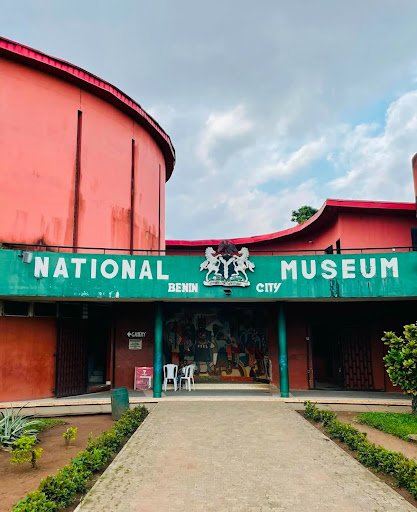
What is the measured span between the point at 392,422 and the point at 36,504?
9078 millimetres

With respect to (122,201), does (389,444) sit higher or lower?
lower

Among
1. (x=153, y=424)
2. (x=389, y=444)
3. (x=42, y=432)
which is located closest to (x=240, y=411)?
(x=153, y=424)

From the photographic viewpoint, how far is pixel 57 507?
5.72 meters

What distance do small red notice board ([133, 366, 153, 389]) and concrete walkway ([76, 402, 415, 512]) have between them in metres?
5.49

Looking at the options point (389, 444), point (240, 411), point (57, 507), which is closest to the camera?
point (57, 507)

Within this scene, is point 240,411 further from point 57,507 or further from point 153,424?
point 57,507

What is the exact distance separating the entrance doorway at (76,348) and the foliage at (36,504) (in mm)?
10232

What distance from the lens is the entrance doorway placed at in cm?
1550

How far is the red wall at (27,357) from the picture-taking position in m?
14.1

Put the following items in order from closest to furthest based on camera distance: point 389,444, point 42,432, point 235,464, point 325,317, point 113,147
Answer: point 235,464
point 389,444
point 42,432
point 325,317
point 113,147

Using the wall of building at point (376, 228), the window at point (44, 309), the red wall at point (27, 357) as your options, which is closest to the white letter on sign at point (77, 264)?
the window at point (44, 309)

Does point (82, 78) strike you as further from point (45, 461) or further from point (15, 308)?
point (45, 461)

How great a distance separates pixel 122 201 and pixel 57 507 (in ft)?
48.0

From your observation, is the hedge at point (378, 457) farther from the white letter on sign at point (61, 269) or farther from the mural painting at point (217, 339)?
the white letter on sign at point (61, 269)
